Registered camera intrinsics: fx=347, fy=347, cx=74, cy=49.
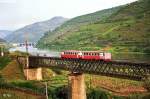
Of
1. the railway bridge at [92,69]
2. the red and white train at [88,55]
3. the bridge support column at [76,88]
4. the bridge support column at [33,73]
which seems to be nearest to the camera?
the railway bridge at [92,69]

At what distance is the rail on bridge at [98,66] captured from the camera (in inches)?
2228

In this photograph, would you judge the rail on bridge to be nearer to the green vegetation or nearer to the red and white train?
the red and white train

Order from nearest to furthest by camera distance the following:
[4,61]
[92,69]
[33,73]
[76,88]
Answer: [76,88] → [92,69] → [33,73] → [4,61]

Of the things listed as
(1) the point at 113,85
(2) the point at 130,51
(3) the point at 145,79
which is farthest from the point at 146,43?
(3) the point at 145,79

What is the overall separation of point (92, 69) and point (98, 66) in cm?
133

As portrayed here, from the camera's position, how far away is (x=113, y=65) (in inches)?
2458

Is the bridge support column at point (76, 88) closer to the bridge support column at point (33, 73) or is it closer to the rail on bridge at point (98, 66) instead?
the rail on bridge at point (98, 66)

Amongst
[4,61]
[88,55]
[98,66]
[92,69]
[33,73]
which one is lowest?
[33,73]

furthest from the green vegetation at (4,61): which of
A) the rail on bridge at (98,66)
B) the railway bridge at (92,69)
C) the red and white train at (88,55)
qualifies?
the red and white train at (88,55)

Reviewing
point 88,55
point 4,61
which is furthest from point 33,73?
point 88,55

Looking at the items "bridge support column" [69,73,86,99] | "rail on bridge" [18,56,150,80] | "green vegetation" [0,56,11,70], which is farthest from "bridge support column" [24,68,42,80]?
"bridge support column" [69,73,86,99]

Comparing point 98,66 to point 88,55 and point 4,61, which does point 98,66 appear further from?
point 4,61

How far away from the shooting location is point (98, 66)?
6638 cm

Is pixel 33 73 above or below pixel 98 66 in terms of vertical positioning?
below
